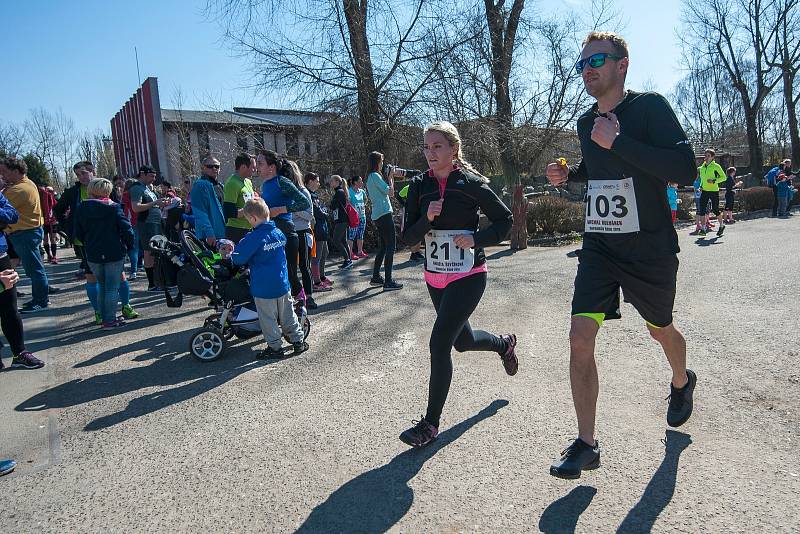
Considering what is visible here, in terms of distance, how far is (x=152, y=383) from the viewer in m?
4.76

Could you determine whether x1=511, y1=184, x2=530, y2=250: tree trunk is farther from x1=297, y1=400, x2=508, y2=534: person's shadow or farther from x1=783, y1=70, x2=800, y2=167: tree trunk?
x1=783, y1=70, x2=800, y2=167: tree trunk

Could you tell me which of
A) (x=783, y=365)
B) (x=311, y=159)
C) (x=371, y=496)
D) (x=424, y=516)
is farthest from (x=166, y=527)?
(x=311, y=159)

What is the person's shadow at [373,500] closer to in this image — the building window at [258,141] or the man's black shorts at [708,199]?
the man's black shorts at [708,199]

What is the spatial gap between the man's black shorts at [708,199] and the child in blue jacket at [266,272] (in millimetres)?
11801

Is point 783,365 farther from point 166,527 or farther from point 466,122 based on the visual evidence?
point 466,122

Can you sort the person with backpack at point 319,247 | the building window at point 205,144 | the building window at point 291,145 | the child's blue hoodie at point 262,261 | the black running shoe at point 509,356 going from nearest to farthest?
the black running shoe at point 509,356
the child's blue hoodie at point 262,261
the person with backpack at point 319,247
the building window at point 291,145
the building window at point 205,144

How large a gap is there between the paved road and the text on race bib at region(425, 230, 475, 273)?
1044 millimetres

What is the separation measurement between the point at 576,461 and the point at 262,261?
10.9 ft

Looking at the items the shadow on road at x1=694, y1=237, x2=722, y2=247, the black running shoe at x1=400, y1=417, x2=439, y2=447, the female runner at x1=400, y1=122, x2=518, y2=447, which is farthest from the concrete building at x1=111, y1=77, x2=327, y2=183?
the black running shoe at x1=400, y1=417, x2=439, y2=447

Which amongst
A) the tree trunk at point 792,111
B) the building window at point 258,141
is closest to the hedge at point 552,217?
the building window at point 258,141

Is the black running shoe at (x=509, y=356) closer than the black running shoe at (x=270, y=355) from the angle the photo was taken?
Yes

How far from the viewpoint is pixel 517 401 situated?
3871 millimetres

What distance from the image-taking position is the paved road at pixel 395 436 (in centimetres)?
263

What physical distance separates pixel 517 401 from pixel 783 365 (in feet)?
7.20
